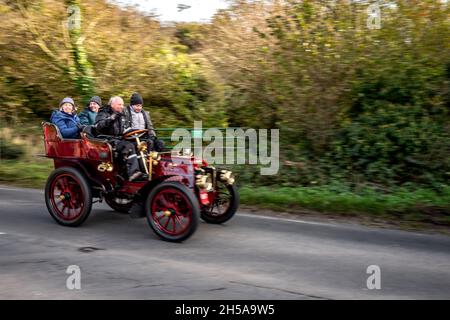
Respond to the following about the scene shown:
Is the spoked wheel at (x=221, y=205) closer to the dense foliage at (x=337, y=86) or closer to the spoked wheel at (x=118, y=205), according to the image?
the spoked wheel at (x=118, y=205)

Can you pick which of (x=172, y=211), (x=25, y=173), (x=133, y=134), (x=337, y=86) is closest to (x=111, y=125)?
(x=133, y=134)

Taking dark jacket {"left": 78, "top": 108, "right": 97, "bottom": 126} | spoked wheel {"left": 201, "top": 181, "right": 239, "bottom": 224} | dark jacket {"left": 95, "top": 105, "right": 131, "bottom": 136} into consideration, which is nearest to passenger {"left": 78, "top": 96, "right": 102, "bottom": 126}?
dark jacket {"left": 78, "top": 108, "right": 97, "bottom": 126}

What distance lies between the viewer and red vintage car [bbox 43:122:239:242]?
7383mm

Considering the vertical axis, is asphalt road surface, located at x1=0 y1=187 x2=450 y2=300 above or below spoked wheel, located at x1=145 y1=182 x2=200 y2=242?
below

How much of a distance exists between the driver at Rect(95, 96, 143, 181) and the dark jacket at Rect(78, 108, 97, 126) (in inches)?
26.0

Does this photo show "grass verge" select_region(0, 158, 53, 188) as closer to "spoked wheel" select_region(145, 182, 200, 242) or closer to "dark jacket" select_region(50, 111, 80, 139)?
"dark jacket" select_region(50, 111, 80, 139)

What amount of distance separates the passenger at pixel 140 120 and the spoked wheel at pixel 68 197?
1070 millimetres

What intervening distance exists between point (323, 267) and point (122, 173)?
3.27 meters

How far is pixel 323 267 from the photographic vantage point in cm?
626

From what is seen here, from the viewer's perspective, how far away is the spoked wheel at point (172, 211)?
281 inches

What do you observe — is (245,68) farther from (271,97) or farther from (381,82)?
(381,82)

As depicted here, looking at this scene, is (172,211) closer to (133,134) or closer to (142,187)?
(142,187)

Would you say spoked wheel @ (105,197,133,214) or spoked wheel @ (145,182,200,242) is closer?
spoked wheel @ (145,182,200,242)

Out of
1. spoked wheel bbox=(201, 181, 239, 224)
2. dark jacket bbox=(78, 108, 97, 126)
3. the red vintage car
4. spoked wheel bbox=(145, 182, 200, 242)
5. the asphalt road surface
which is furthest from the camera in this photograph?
dark jacket bbox=(78, 108, 97, 126)
